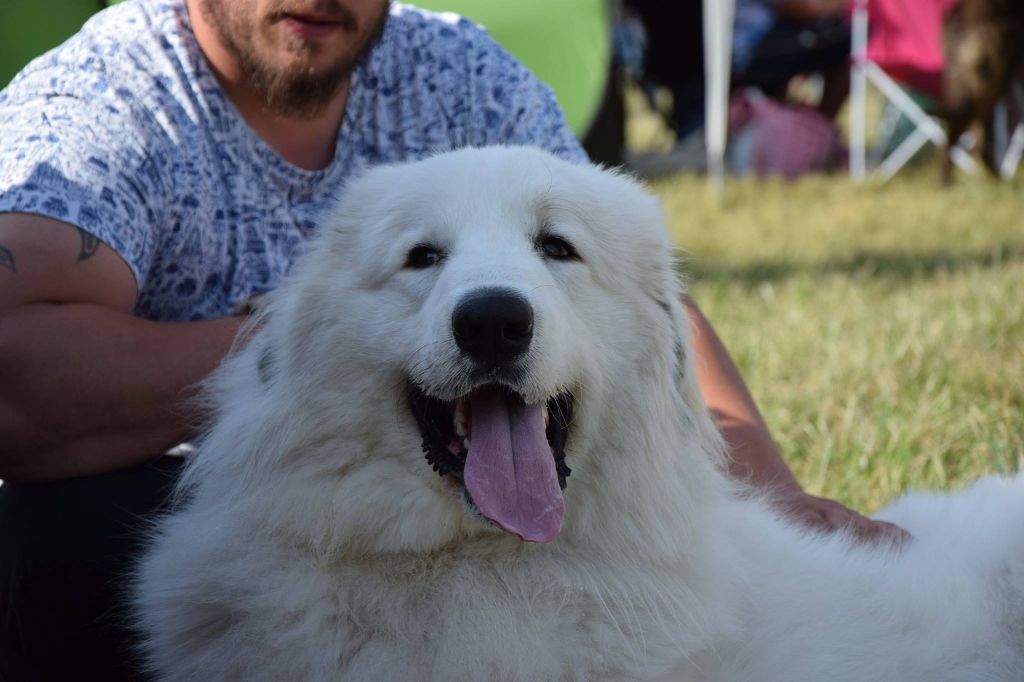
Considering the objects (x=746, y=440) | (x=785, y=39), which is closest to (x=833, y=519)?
(x=746, y=440)

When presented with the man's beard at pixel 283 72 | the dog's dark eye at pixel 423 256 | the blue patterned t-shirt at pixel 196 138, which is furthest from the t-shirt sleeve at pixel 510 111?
the dog's dark eye at pixel 423 256

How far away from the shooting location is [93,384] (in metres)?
2.72

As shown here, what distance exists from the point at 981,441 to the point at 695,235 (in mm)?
4827

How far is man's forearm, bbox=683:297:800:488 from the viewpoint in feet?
10.4

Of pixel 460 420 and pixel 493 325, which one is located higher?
pixel 493 325

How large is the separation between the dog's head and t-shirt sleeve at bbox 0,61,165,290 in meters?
0.61

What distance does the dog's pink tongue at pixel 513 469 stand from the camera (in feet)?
7.14

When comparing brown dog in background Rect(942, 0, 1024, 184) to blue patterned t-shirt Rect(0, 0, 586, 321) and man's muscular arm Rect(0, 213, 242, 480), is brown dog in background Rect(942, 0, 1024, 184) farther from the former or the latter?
man's muscular arm Rect(0, 213, 242, 480)

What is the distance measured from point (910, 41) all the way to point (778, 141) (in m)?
1.44

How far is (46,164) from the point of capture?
279cm

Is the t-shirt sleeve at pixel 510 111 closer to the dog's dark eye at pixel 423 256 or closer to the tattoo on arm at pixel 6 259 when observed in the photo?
the dog's dark eye at pixel 423 256

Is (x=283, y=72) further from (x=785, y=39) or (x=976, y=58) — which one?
(x=785, y=39)

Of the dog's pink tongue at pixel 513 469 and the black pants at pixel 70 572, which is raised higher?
the dog's pink tongue at pixel 513 469

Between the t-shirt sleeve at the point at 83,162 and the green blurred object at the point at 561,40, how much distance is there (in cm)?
304
